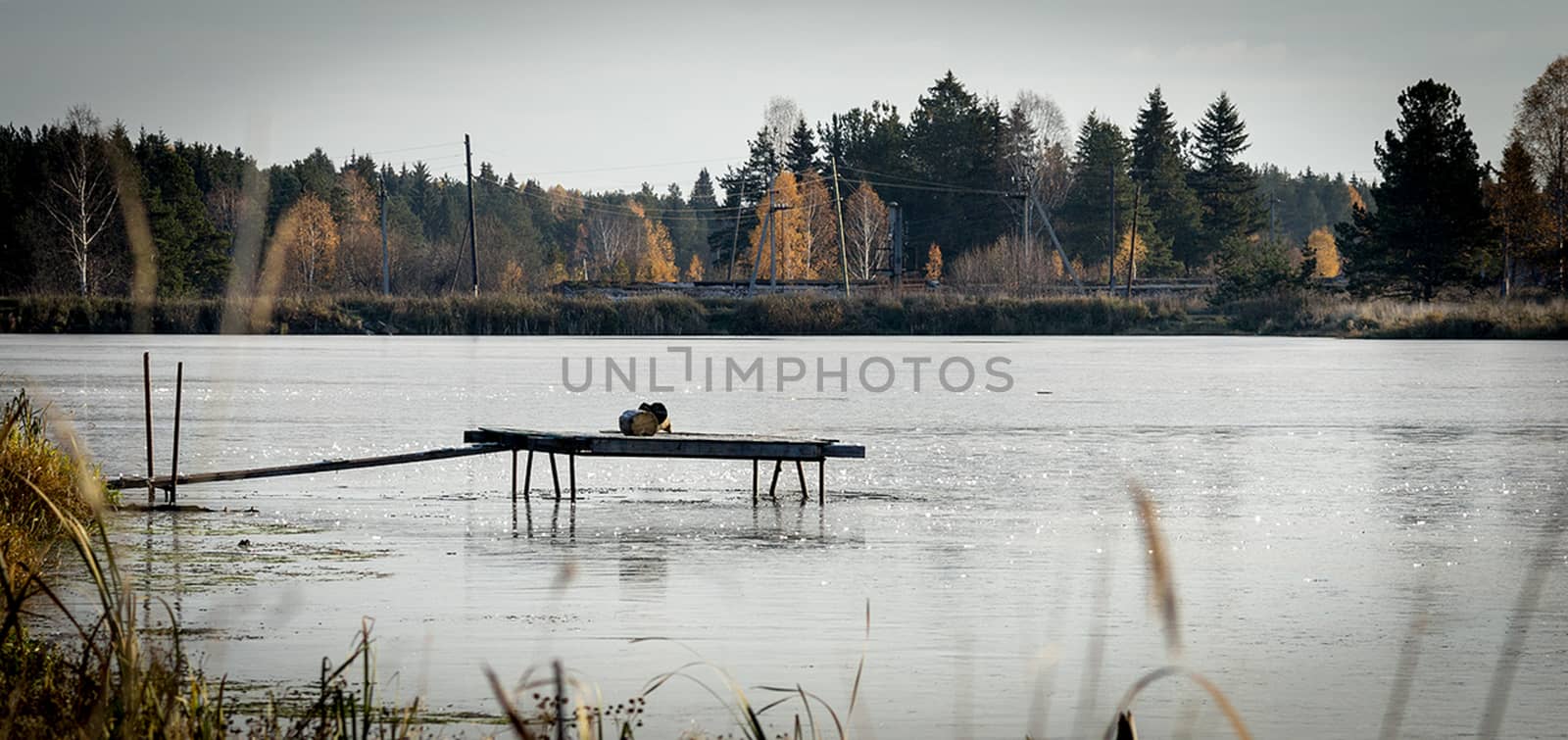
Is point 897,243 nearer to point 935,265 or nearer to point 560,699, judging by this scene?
point 935,265

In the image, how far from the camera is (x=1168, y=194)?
95062mm

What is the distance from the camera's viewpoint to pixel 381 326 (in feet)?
199

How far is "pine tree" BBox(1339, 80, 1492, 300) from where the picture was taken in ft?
202

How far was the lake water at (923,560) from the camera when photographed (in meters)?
7.40

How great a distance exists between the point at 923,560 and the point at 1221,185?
290 ft

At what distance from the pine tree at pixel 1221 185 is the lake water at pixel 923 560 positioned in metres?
70.2

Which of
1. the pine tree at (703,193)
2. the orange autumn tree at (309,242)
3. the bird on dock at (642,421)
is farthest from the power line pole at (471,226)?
the pine tree at (703,193)

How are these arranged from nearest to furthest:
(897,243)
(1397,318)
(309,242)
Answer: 1. (1397,318)
2. (897,243)
3. (309,242)

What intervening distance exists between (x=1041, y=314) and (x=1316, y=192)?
12733 centimetres

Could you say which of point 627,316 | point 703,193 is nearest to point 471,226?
point 627,316

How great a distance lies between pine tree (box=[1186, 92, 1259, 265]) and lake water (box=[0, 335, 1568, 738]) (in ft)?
230

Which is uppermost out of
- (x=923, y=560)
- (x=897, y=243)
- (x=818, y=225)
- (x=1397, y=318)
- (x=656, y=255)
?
(x=818, y=225)

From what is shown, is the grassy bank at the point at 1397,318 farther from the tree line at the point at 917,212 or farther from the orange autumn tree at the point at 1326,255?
the orange autumn tree at the point at 1326,255

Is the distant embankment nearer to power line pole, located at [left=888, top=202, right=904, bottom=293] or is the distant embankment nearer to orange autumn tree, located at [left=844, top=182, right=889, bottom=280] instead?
power line pole, located at [left=888, top=202, right=904, bottom=293]
